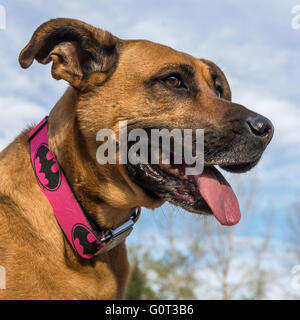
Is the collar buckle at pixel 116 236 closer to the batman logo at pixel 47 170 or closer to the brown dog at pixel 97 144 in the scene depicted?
the brown dog at pixel 97 144

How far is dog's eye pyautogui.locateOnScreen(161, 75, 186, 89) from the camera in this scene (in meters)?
3.78

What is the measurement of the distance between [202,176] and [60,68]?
1657mm

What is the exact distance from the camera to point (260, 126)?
3.49 m

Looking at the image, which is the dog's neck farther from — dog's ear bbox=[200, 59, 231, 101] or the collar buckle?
dog's ear bbox=[200, 59, 231, 101]

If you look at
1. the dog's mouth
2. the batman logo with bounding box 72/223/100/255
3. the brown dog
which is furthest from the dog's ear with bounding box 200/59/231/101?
the batman logo with bounding box 72/223/100/255

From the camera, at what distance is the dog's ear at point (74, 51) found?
346 cm

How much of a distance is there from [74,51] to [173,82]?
1.00 metres

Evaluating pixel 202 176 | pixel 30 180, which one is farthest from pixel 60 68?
pixel 202 176

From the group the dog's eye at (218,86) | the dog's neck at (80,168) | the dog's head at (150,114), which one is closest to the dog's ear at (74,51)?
the dog's head at (150,114)

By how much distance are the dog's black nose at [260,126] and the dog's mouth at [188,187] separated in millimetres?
321

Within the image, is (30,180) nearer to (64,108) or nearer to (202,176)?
(64,108)

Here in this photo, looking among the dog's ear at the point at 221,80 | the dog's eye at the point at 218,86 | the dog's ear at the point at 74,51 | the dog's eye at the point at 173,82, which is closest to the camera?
the dog's ear at the point at 74,51

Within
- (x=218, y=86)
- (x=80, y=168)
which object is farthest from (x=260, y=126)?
(x=80, y=168)

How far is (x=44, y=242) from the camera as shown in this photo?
325 cm
